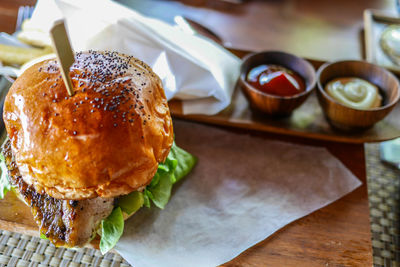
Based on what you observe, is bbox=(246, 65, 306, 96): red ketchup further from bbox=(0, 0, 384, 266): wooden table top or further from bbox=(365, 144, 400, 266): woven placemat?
bbox=(365, 144, 400, 266): woven placemat

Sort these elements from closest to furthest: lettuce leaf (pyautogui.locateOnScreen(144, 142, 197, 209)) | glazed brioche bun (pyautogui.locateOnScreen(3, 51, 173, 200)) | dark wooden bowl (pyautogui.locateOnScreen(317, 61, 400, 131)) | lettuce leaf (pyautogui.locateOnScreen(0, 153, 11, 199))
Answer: glazed brioche bun (pyautogui.locateOnScreen(3, 51, 173, 200))
lettuce leaf (pyautogui.locateOnScreen(0, 153, 11, 199))
lettuce leaf (pyautogui.locateOnScreen(144, 142, 197, 209))
dark wooden bowl (pyautogui.locateOnScreen(317, 61, 400, 131))

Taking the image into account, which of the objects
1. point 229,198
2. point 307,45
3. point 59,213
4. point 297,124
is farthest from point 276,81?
point 59,213

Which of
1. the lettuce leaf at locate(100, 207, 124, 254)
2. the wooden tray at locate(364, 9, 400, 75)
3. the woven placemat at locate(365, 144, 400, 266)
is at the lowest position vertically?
the woven placemat at locate(365, 144, 400, 266)

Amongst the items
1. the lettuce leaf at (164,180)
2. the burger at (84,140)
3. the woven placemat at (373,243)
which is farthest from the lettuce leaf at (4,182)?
the lettuce leaf at (164,180)

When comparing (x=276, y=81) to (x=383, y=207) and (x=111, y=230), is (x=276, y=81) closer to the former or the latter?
(x=383, y=207)

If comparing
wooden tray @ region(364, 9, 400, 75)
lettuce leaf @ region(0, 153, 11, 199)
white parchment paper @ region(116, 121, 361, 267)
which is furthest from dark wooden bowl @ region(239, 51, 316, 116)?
lettuce leaf @ region(0, 153, 11, 199)

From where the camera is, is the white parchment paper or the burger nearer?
the burger
